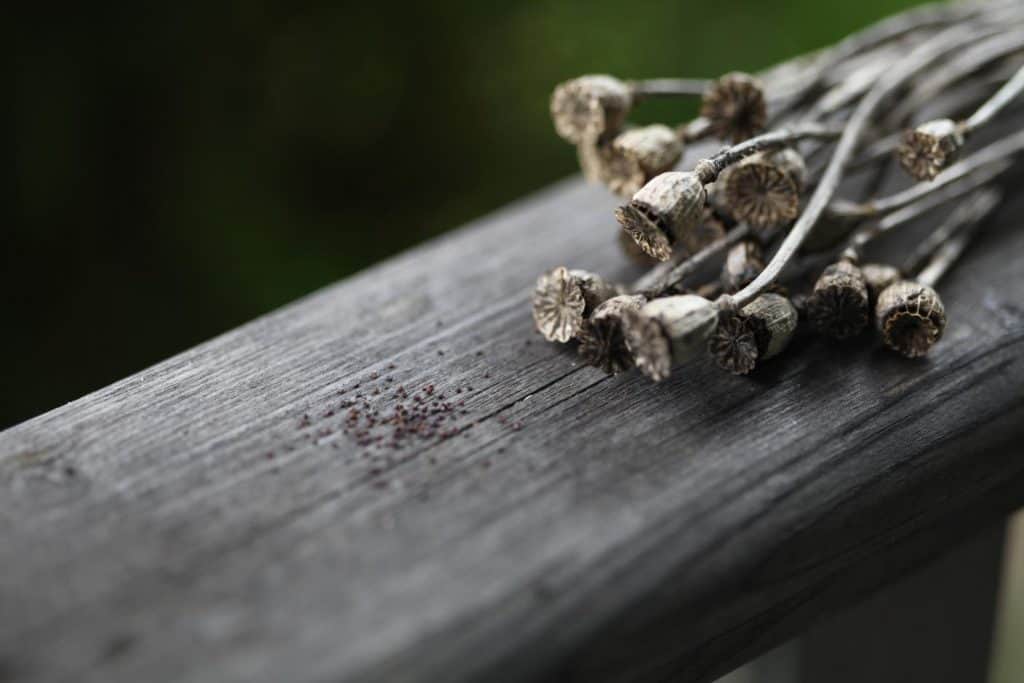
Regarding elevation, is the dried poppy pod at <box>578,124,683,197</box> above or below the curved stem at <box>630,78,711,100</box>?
below

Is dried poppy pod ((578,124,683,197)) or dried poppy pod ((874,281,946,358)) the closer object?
dried poppy pod ((874,281,946,358))

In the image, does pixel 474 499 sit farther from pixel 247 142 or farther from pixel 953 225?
pixel 247 142

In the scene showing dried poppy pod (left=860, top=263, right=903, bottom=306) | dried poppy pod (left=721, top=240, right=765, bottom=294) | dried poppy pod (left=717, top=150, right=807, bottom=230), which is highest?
dried poppy pod (left=717, top=150, right=807, bottom=230)

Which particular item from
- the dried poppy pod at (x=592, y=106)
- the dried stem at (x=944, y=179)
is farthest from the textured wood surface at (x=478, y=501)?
the dried poppy pod at (x=592, y=106)

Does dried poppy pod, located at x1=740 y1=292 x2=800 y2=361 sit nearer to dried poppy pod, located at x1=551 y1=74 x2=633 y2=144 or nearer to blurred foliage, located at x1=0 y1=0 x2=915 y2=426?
dried poppy pod, located at x1=551 y1=74 x2=633 y2=144

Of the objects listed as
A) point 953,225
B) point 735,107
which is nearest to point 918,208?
point 953,225

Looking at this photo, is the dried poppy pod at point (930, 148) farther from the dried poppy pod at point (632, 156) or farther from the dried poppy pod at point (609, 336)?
the dried poppy pod at point (609, 336)

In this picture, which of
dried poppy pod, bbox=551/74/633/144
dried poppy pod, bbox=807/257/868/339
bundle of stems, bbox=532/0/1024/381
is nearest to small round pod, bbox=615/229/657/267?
bundle of stems, bbox=532/0/1024/381
